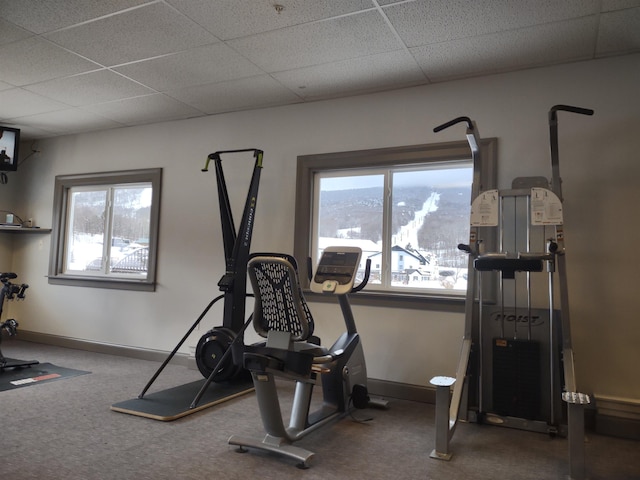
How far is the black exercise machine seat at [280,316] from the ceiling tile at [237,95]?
2.08 metres

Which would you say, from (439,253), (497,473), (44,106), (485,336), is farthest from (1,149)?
(497,473)

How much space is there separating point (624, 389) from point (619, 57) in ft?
7.74

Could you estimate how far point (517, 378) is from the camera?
305 cm

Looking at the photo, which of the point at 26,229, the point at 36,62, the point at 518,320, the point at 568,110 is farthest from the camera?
the point at 26,229

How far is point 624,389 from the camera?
10.2 ft

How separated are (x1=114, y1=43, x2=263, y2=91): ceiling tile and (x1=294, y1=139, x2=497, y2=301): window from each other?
1.03 meters

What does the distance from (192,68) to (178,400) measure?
2674mm

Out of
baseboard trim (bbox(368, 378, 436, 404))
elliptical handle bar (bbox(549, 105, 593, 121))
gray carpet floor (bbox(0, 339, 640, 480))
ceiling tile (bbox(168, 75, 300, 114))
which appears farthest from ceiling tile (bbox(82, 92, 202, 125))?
elliptical handle bar (bbox(549, 105, 593, 121))

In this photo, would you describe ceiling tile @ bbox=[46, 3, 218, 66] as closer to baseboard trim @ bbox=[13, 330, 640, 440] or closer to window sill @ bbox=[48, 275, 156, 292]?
window sill @ bbox=[48, 275, 156, 292]

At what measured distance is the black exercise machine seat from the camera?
2.46 metres

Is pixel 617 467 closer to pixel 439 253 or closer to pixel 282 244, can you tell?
pixel 439 253

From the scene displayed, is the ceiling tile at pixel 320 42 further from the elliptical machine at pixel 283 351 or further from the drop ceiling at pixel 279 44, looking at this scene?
the elliptical machine at pixel 283 351

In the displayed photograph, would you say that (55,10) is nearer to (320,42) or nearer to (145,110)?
(320,42)

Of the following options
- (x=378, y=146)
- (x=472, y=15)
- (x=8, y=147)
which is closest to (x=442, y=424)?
(x=378, y=146)
